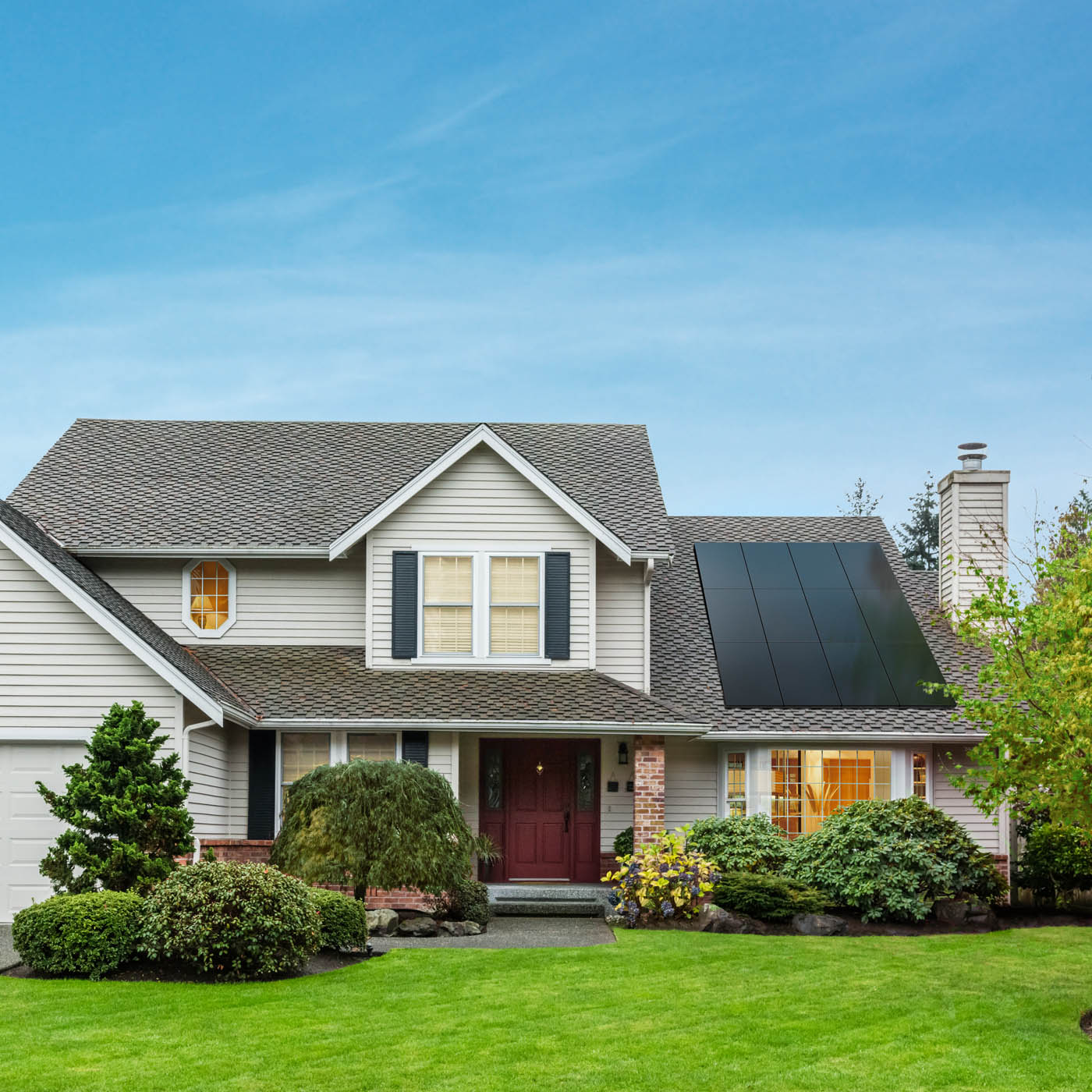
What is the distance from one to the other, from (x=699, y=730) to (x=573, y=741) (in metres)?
2.80

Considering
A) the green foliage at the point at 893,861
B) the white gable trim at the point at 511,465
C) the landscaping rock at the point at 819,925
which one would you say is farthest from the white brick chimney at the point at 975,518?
the landscaping rock at the point at 819,925

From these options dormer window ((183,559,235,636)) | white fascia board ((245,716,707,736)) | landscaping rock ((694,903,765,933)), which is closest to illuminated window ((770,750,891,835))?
white fascia board ((245,716,707,736))

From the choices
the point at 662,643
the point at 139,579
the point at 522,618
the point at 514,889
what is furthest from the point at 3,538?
the point at 662,643

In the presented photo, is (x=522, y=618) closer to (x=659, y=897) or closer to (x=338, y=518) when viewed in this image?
(x=338, y=518)

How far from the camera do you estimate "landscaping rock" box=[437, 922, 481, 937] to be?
15.5 m

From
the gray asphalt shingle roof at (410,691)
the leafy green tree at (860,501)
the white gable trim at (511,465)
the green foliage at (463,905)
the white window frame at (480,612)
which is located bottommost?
the green foliage at (463,905)

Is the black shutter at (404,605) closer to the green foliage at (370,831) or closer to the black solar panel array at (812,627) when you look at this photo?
the green foliage at (370,831)

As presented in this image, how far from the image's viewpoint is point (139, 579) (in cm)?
1975

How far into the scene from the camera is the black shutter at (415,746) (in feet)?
59.1

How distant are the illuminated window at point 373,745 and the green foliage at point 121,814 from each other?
446 cm

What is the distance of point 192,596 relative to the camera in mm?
19812

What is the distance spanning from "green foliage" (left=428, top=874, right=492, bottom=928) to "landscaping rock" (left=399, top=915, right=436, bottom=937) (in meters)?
0.49

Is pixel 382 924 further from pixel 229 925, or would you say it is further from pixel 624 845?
pixel 624 845

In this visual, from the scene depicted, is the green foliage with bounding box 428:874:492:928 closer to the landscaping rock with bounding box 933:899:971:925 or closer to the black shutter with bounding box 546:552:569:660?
the black shutter with bounding box 546:552:569:660
